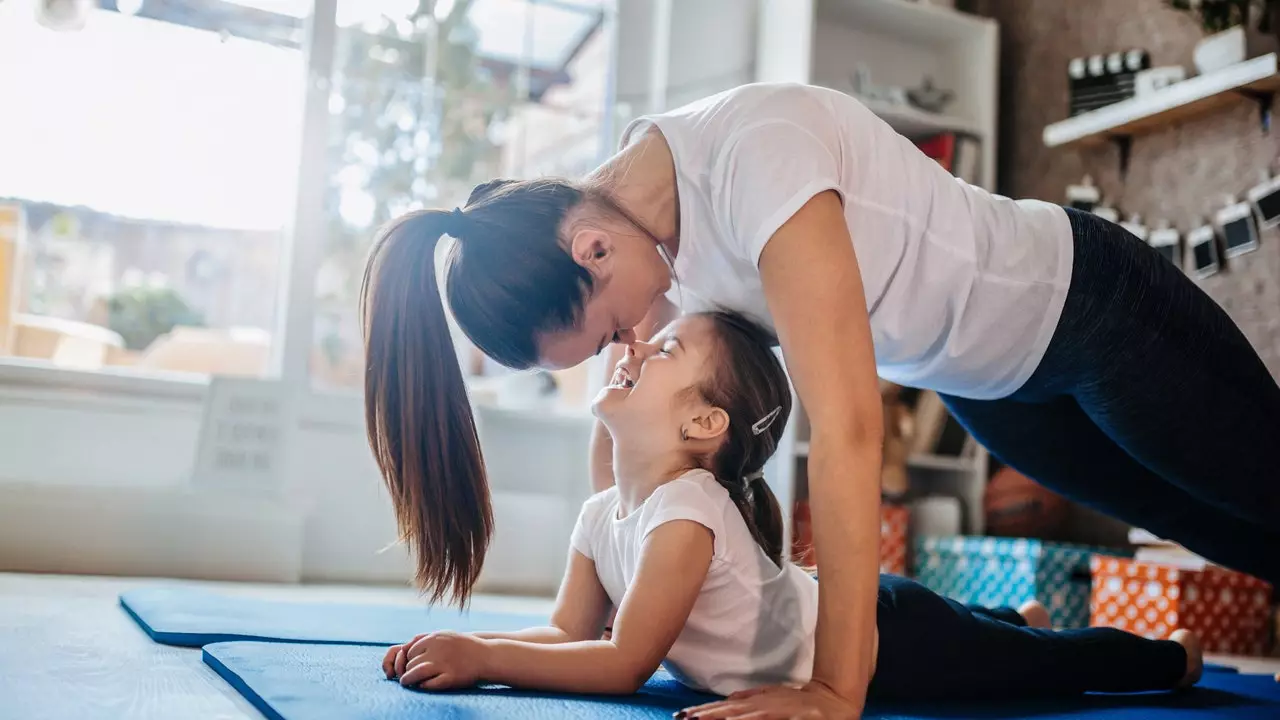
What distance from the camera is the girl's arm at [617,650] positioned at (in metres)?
1.10

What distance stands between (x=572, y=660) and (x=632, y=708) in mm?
79

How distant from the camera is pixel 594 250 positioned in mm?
1224

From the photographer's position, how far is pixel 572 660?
1116mm

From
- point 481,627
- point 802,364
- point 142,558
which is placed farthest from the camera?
point 142,558

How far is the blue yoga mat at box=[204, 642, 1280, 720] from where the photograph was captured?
986mm

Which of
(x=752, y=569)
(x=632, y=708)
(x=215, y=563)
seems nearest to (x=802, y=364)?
(x=752, y=569)

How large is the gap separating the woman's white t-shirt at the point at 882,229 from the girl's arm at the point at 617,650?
327 millimetres

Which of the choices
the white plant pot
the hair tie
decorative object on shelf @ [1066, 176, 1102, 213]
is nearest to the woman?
the hair tie

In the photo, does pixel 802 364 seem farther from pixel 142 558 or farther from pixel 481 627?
pixel 142 558

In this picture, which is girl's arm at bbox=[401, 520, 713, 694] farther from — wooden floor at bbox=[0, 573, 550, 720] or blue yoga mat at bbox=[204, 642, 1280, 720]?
wooden floor at bbox=[0, 573, 550, 720]

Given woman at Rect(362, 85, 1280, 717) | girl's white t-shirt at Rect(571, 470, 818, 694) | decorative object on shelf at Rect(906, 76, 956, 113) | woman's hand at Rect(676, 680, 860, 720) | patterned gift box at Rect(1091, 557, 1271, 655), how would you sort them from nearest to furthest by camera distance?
woman's hand at Rect(676, 680, 860, 720) → woman at Rect(362, 85, 1280, 717) → girl's white t-shirt at Rect(571, 470, 818, 694) → patterned gift box at Rect(1091, 557, 1271, 655) → decorative object on shelf at Rect(906, 76, 956, 113)

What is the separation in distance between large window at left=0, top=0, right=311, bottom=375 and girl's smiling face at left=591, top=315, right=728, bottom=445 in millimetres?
2012

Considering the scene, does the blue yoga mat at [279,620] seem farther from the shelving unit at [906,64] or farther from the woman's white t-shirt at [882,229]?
the shelving unit at [906,64]

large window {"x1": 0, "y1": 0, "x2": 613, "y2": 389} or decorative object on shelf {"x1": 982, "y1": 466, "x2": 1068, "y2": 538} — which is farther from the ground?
large window {"x1": 0, "y1": 0, "x2": 613, "y2": 389}
